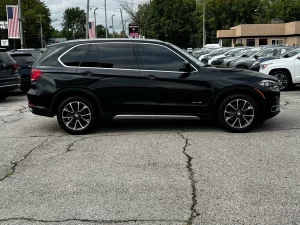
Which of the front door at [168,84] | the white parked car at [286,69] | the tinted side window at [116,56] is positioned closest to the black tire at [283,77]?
the white parked car at [286,69]

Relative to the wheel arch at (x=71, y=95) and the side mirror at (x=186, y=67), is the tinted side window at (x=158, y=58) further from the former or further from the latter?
the wheel arch at (x=71, y=95)

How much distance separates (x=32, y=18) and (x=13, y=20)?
2542 inches

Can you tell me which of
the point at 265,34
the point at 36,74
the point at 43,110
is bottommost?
the point at 43,110

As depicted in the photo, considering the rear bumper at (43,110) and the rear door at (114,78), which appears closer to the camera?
the rear door at (114,78)

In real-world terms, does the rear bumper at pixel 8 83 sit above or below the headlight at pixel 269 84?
below

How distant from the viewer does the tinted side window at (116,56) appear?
7.83 meters

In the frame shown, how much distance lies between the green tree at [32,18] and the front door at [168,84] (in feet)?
285

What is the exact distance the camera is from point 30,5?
315 ft

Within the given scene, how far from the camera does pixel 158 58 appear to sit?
779cm

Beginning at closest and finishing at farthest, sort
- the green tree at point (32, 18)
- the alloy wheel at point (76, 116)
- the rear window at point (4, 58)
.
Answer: the alloy wheel at point (76, 116) → the rear window at point (4, 58) → the green tree at point (32, 18)

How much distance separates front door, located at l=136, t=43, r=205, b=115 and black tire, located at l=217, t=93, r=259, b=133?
45 centimetres

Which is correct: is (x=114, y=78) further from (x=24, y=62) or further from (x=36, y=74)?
(x=24, y=62)

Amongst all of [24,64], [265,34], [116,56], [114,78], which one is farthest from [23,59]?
[265,34]

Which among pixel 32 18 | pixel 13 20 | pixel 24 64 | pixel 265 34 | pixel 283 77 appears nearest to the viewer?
pixel 283 77
